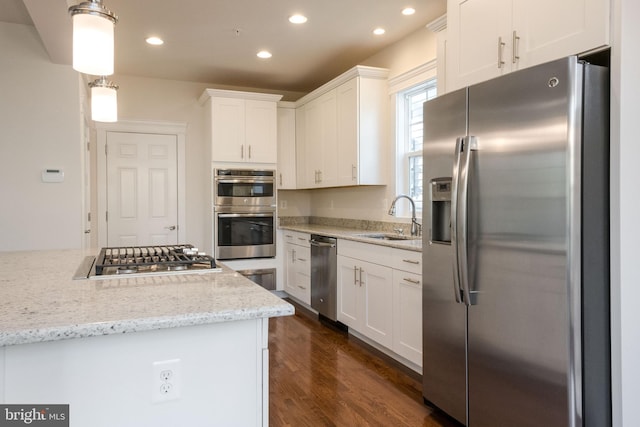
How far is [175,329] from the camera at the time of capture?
1.09 metres

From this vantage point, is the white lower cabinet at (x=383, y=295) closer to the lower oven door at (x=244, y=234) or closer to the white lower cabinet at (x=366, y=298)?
the white lower cabinet at (x=366, y=298)

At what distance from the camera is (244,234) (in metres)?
4.99

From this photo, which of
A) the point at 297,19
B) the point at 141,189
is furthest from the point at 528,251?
the point at 141,189

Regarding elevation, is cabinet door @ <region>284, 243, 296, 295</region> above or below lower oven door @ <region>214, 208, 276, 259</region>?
below

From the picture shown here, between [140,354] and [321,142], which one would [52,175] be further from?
[140,354]

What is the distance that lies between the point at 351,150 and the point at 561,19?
245cm

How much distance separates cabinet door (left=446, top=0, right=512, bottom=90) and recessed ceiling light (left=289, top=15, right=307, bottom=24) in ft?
4.41

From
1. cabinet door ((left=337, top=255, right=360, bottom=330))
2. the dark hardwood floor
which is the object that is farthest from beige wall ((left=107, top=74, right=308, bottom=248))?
the dark hardwood floor

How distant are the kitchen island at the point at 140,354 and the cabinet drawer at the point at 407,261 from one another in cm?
165

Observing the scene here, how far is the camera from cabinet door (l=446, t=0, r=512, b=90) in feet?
7.02

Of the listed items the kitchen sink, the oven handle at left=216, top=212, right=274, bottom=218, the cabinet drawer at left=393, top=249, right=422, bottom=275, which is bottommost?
the cabinet drawer at left=393, top=249, right=422, bottom=275

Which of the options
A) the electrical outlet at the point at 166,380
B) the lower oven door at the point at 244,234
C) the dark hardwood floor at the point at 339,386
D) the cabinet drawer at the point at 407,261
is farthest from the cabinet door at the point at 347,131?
the electrical outlet at the point at 166,380

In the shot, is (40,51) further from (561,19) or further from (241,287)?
(561,19)

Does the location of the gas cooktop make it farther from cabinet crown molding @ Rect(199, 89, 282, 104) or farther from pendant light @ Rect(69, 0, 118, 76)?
cabinet crown molding @ Rect(199, 89, 282, 104)
